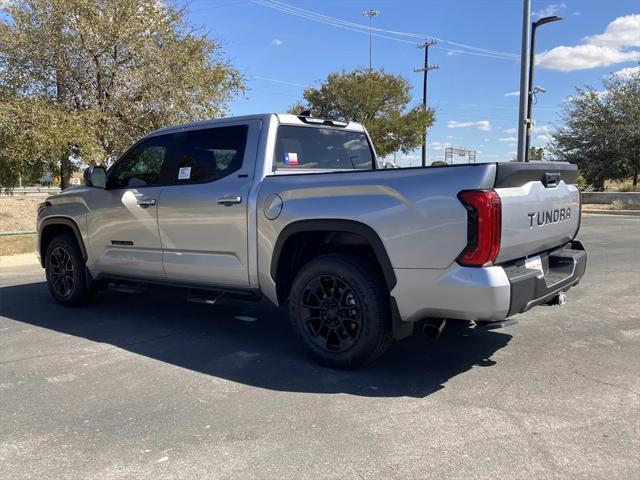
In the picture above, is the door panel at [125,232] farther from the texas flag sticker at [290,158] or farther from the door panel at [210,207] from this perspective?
the texas flag sticker at [290,158]

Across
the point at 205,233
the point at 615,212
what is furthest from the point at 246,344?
the point at 615,212

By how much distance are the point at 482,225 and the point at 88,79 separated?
12212mm

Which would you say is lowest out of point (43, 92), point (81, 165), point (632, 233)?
point (632, 233)

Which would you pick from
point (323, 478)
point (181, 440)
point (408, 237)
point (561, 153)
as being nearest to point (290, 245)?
point (408, 237)

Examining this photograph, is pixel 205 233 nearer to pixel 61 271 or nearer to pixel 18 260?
pixel 61 271

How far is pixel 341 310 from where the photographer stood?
13.8 feet

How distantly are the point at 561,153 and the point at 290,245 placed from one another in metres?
30.5

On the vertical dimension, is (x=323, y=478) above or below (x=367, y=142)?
below

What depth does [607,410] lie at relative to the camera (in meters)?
3.48

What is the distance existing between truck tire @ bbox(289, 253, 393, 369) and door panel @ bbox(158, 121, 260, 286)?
65 centimetres

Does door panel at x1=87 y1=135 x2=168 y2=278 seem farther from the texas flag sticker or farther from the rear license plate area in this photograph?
the rear license plate area

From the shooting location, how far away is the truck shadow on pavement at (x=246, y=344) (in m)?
4.10

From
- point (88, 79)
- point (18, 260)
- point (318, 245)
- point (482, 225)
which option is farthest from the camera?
point (88, 79)

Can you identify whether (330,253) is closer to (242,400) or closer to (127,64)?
(242,400)
